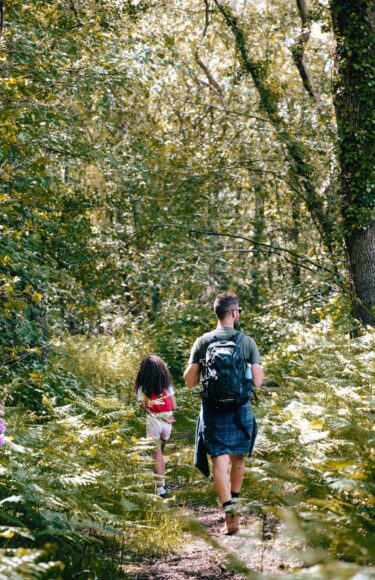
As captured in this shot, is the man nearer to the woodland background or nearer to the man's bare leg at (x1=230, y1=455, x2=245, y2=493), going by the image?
the man's bare leg at (x1=230, y1=455, x2=245, y2=493)

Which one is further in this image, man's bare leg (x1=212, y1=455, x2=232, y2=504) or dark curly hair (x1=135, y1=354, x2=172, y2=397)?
dark curly hair (x1=135, y1=354, x2=172, y2=397)

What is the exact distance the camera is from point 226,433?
21.2 feet

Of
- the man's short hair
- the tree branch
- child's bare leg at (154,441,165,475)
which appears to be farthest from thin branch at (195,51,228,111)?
the man's short hair

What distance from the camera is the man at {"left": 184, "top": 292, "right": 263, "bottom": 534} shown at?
6402 millimetres

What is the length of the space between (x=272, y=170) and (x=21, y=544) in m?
12.8

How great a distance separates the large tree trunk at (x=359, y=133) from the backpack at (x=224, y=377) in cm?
567

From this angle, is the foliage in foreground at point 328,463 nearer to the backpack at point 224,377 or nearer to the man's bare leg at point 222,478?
the man's bare leg at point 222,478

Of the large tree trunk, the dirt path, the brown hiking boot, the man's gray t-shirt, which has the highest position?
the large tree trunk

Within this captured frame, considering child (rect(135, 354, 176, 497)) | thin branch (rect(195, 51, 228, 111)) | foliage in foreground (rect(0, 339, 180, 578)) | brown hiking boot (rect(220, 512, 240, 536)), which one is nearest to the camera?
foliage in foreground (rect(0, 339, 180, 578))

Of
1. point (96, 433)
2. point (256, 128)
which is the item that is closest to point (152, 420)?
point (96, 433)

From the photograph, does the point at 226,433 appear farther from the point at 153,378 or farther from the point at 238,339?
the point at 153,378

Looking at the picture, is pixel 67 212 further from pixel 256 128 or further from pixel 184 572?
pixel 184 572

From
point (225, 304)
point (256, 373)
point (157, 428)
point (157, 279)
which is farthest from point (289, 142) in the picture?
point (256, 373)

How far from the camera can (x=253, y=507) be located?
443cm
